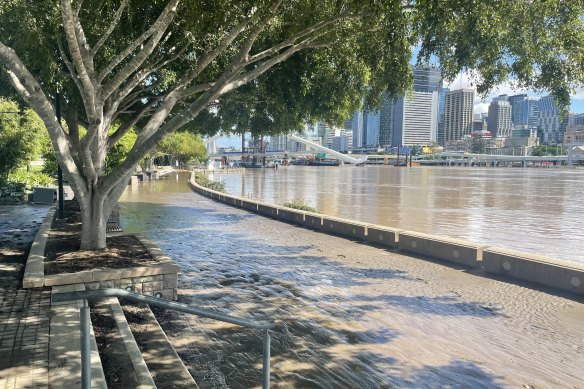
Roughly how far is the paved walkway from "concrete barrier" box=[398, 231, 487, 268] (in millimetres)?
8774

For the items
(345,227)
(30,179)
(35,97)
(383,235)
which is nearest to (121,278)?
(35,97)

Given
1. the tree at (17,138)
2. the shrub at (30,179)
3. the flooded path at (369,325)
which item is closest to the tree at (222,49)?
the flooded path at (369,325)

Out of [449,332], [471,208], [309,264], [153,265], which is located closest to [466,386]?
[449,332]

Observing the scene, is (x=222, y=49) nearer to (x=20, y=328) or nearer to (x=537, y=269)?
(x=20, y=328)

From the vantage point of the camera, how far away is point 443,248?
459 inches

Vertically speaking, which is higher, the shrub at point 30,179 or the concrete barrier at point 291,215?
the shrub at point 30,179

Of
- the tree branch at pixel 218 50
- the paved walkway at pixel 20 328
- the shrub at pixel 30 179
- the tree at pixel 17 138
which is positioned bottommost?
the paved walkway at pixel 20 328

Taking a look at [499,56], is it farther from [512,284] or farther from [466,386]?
[466,386]

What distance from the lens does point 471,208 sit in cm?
2856

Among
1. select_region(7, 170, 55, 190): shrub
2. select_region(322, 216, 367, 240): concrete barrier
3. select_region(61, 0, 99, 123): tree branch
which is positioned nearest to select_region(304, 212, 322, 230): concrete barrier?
select_region(322, 216, 367, 240): concrete barrier

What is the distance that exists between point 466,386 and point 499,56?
8.34 meters

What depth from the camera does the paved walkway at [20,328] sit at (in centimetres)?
437

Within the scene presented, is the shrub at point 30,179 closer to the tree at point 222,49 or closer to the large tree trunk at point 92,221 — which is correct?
the tree at point 222,49

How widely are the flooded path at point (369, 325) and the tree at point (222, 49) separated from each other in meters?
3.47
